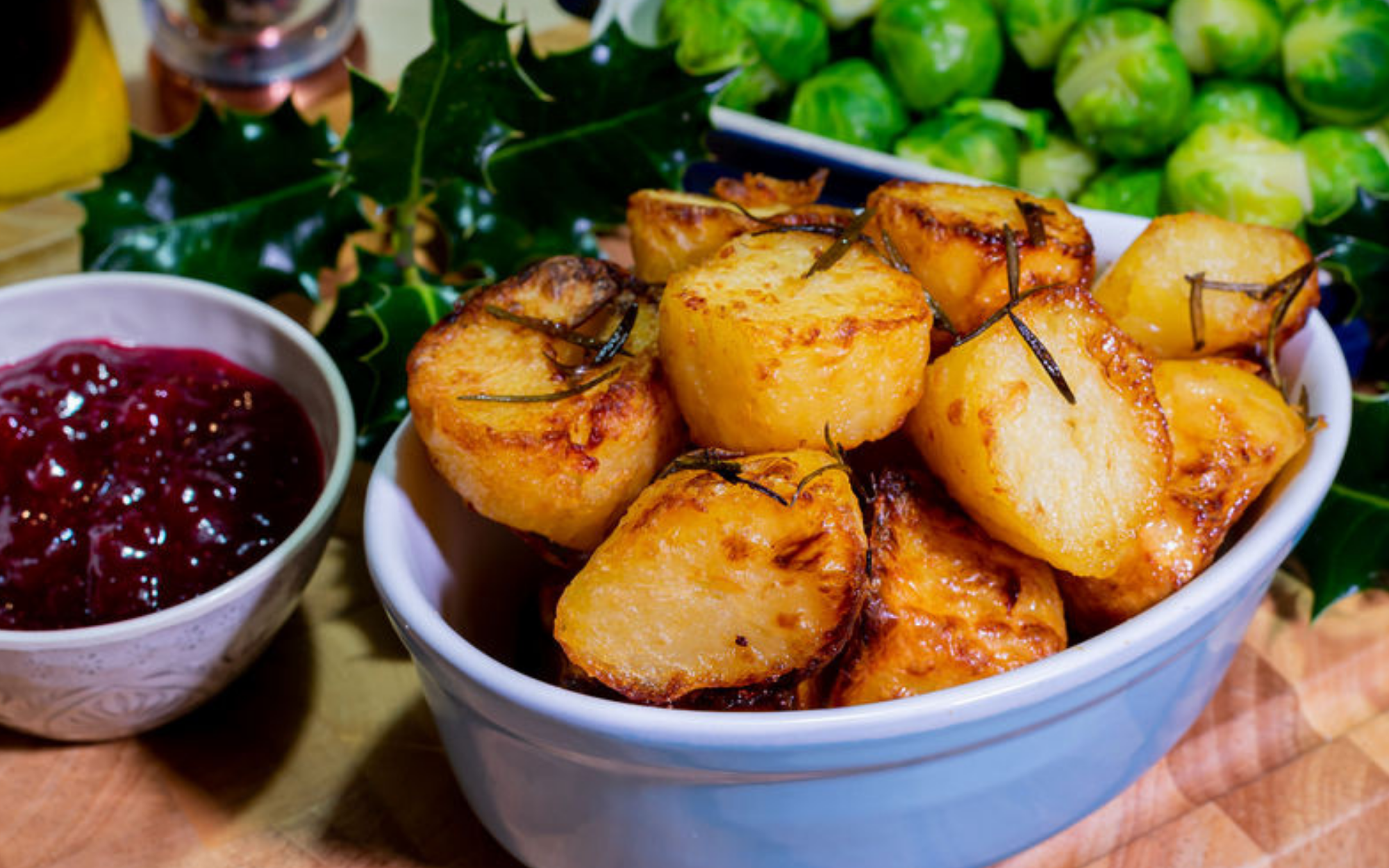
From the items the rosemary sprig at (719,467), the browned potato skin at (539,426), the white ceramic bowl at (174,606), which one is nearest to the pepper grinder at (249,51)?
the white ceramic bowl at (174,606)

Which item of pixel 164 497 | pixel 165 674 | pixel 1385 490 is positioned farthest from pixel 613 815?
pixel 1385 490

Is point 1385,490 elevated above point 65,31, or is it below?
above

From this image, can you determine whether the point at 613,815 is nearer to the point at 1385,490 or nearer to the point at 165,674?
the point at 165,674

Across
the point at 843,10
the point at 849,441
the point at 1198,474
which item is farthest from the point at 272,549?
the point at 843,10

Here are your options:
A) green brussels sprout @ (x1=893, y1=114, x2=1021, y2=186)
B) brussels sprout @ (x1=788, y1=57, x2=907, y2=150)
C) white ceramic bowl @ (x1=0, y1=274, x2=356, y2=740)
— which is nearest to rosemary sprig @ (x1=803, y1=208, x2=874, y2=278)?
white ceramic bowl @ (x1=0, y1=274, x2=356, y2=740)

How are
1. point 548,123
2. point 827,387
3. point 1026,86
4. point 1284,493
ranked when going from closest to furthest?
point 827,387
point 1284,493
point 548,123
point 1026,86

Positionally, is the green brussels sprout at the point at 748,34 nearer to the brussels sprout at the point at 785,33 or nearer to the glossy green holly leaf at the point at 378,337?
the brussels sprout at the point at 785,33

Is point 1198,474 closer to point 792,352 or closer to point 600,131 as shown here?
point 792,352

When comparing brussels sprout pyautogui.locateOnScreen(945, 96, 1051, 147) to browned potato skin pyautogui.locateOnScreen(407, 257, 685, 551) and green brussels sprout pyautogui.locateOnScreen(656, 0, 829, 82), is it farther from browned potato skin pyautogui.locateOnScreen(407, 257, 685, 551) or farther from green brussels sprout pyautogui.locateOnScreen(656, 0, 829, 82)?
browned potato skin pyautogui.locateOnScreen(407, 257, 685, 551)
